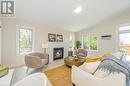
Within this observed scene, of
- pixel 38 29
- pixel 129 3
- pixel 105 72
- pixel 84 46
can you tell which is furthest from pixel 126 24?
pixel 105 72

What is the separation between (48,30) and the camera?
6.61 m

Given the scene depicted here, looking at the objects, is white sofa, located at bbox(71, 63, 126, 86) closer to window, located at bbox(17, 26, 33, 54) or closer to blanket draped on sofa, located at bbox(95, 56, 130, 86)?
blanket draped on sofa, located at bbox(95, 56, 130, 86)

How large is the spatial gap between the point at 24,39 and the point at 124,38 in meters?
5.55

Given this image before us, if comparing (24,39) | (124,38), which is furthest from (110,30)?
(24,39)

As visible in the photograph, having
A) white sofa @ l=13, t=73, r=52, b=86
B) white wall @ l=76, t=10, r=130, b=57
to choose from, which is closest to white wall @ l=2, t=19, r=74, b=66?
white sofa @ l=13, t=73, r=52, b=86

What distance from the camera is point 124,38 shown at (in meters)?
6.71

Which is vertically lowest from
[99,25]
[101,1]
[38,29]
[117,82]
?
[117,82]

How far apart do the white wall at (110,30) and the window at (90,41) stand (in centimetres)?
37

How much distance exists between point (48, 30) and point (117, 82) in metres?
5.38

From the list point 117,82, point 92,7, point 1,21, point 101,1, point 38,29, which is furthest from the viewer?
point 38,29

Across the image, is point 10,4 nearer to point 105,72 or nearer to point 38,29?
point 38,29

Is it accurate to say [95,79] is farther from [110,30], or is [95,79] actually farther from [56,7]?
[110,30]

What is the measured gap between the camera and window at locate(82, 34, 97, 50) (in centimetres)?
812

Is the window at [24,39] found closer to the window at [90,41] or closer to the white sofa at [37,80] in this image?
the window at [90,41]
